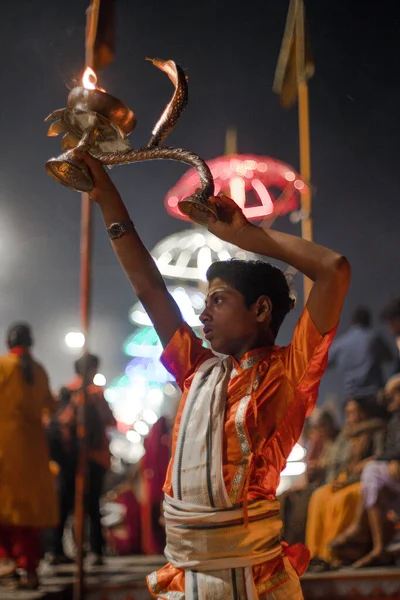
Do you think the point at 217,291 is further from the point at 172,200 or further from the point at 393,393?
the point at 172,200

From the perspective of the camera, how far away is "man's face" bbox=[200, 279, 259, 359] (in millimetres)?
1619

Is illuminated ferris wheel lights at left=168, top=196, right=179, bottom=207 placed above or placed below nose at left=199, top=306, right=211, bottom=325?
above

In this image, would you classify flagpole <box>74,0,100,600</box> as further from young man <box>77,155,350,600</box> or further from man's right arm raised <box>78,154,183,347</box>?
young man <box>77,155,350,600</box>

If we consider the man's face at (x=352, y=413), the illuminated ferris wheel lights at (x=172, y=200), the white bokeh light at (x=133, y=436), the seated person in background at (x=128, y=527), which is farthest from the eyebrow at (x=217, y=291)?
the white bokeh light at (x=133, y=436)

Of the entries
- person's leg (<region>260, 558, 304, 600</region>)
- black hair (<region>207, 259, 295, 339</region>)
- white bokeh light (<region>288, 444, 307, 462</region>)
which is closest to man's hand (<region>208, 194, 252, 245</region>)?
black hair (<region>207, 259, 295, 339</region>)

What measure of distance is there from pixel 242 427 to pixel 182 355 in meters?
0.33

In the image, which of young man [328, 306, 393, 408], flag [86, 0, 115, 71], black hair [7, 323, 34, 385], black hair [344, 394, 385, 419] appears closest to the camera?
flag [86, 0, 115, 71]

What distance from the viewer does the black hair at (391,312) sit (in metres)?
4.83

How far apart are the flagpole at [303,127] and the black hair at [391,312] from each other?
1.08 m

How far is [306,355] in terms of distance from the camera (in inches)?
58.1

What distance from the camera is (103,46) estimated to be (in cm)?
352

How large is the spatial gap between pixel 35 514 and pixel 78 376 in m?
1.26

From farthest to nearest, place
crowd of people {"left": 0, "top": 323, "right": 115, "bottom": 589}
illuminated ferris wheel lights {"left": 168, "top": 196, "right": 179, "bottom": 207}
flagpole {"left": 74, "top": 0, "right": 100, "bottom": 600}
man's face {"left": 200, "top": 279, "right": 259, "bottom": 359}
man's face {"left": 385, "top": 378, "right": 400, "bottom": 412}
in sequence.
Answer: illuminated ferris wheel lights {"left": 168, "top": 196, "right": 179, "bottom": 207}, man's face {"left": 385, "top": 378, "right": 400, "bottom": 412}, crowd of people {"left": 0, "top": 323, "right": 115, "bottom": 589}, flagpole {"left": 74, "top": 0, "right": 100, "bottom": 600}, man's face {"left": 200, "top": 279, "right": 259, "bottom": 359}

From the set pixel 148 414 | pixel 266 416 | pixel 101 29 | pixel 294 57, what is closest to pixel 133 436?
pixel 148 414
